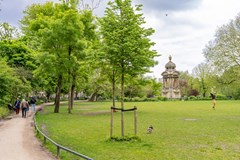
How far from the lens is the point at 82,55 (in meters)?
27.4

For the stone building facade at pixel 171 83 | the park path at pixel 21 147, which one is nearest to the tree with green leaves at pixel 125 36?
the park path at pixel 21 147

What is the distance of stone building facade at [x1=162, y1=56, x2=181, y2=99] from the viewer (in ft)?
253

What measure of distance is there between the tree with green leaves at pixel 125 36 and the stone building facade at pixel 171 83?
59917mm

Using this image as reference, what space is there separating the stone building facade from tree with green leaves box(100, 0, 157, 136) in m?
59.9

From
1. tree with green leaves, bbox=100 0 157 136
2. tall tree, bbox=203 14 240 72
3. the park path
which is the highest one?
tall tree, bbox=203 14 240 72

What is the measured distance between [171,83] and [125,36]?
6380 cm

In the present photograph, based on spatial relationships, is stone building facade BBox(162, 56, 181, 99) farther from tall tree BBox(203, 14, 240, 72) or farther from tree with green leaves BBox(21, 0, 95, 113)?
tree with green leaves BBox(21, 0, 95, 113)

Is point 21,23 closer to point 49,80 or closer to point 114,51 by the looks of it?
point 49,80

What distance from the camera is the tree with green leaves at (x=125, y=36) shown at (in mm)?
15523

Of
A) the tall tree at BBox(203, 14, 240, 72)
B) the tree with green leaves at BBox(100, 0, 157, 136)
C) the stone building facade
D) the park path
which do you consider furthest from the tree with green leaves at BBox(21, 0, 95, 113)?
the stone building facade

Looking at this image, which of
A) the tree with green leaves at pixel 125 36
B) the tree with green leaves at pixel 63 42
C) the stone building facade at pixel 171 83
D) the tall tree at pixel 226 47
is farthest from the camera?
the stone building facade at pixel 171 83

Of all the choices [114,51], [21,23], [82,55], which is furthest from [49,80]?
[114,51]

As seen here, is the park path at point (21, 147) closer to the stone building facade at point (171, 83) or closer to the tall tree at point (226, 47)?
the tall tree at point (226, 47)

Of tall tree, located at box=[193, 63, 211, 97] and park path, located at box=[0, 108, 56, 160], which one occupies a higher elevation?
tall tree, located at box=[193, 63, 211, 97]
